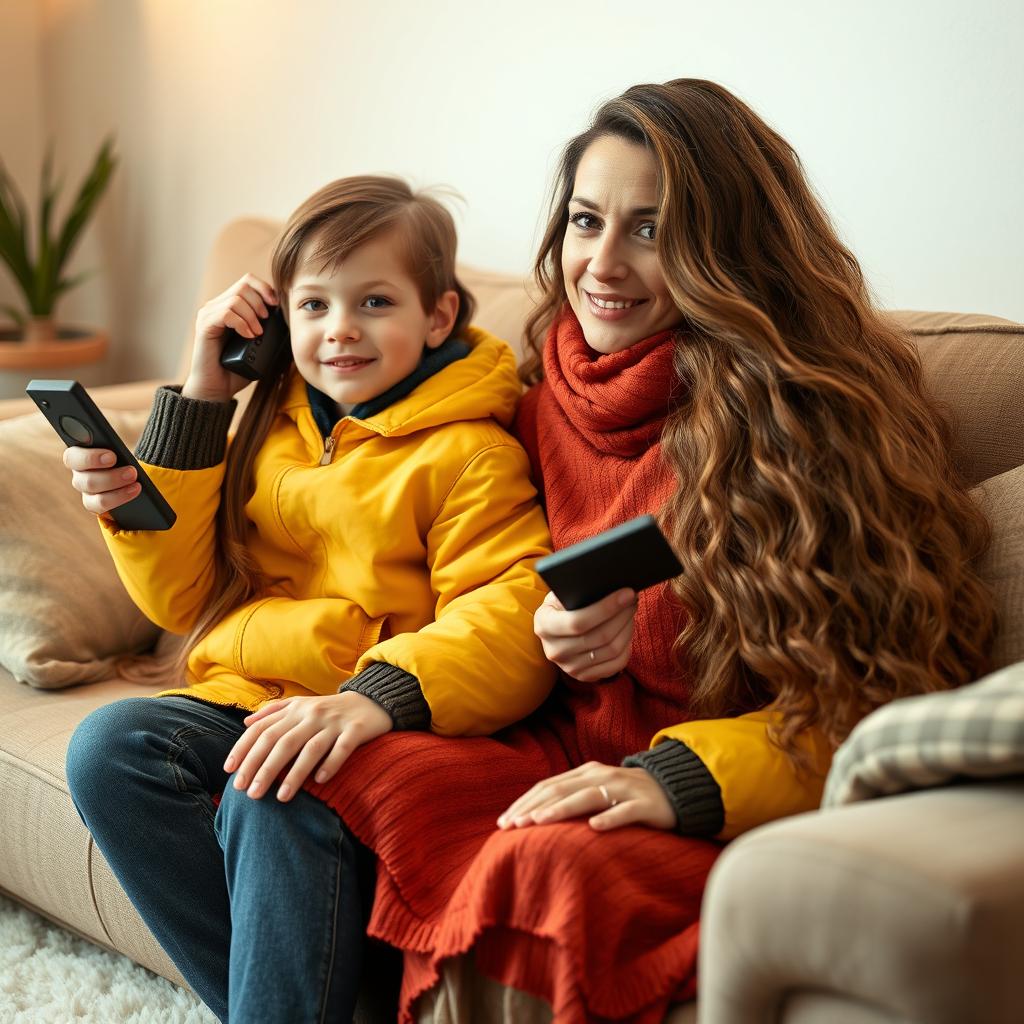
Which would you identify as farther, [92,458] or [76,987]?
[76,987]

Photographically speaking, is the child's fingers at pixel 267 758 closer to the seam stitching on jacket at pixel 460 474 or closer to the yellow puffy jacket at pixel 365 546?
the yellow puffy jacket at pixel 365 546

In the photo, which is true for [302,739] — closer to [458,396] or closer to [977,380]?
[458,396]

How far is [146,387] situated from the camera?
2057 mm

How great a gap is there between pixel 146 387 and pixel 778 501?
50.2 inches

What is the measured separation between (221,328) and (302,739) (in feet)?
1.86

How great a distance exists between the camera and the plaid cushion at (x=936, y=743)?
0.80 metres

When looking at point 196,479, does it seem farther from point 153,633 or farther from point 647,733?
point 647,733

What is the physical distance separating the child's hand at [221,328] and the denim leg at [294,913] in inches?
21.5

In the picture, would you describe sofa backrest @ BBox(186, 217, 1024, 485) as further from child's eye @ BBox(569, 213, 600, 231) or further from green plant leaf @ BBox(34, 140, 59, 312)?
green plant leaf @ BBox(34, 140, 59, 312)

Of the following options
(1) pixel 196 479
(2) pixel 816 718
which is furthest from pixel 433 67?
(2) pixel 816 718

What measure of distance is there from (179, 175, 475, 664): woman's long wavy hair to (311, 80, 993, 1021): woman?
162mm

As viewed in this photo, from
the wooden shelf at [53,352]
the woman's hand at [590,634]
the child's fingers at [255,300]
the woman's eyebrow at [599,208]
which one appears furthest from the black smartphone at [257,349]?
the wooden shelf at [53,352]

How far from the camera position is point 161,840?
1171mm

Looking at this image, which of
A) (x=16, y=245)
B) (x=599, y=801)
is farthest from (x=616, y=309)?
(x=16, y=245)
